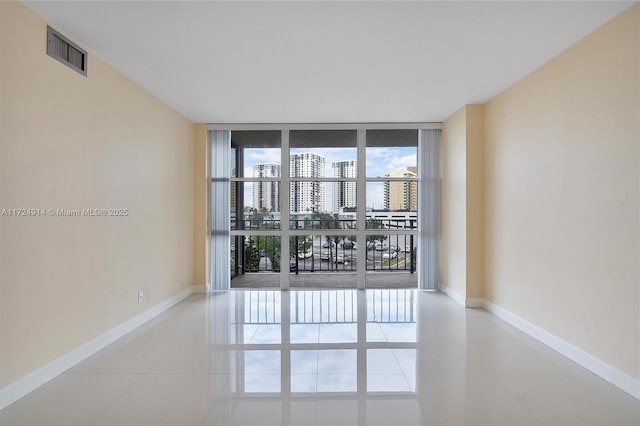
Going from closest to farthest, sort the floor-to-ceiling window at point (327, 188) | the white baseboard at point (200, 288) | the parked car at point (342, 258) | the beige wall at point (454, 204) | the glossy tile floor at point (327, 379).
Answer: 1. the glossy tile floor at point (327, 379)
2. the beige wall at point (454, 204)
3. the white baseboard at point (200, 288)
4. the floor-to-ceiling window at point (327, 188)
5. the parked car at point (342, 258)

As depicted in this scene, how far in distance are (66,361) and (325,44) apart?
3.35m

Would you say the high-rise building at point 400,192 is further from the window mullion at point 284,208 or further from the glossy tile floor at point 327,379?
the glossy tile floor at point 327,379

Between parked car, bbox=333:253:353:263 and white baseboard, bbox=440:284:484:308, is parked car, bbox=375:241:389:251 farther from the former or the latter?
white baseboard, bbox=440:284:484:308

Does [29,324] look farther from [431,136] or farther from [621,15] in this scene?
[431,136]

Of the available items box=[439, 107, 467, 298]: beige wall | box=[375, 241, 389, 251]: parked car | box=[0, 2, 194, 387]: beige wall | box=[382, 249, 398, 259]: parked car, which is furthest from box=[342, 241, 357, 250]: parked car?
→ box=[0, 2, 194, 387]: beige wall

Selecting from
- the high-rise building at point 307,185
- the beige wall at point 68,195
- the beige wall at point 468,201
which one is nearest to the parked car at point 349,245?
the high-rise building at point 307,185

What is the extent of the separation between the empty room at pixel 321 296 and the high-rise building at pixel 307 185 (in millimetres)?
884

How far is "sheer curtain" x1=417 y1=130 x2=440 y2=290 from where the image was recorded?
19.2 feet

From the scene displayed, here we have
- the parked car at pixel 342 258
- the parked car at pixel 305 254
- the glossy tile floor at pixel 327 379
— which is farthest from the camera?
the parked car at pixel 305 254

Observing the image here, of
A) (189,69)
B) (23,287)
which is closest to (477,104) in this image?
(189,69)

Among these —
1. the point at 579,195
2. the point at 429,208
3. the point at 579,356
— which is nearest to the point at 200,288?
the point at 429,208

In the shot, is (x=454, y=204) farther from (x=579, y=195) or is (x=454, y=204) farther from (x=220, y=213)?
(x=220, y=213)

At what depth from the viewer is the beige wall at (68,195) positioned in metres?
2.42

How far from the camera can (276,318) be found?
4.37 meters
